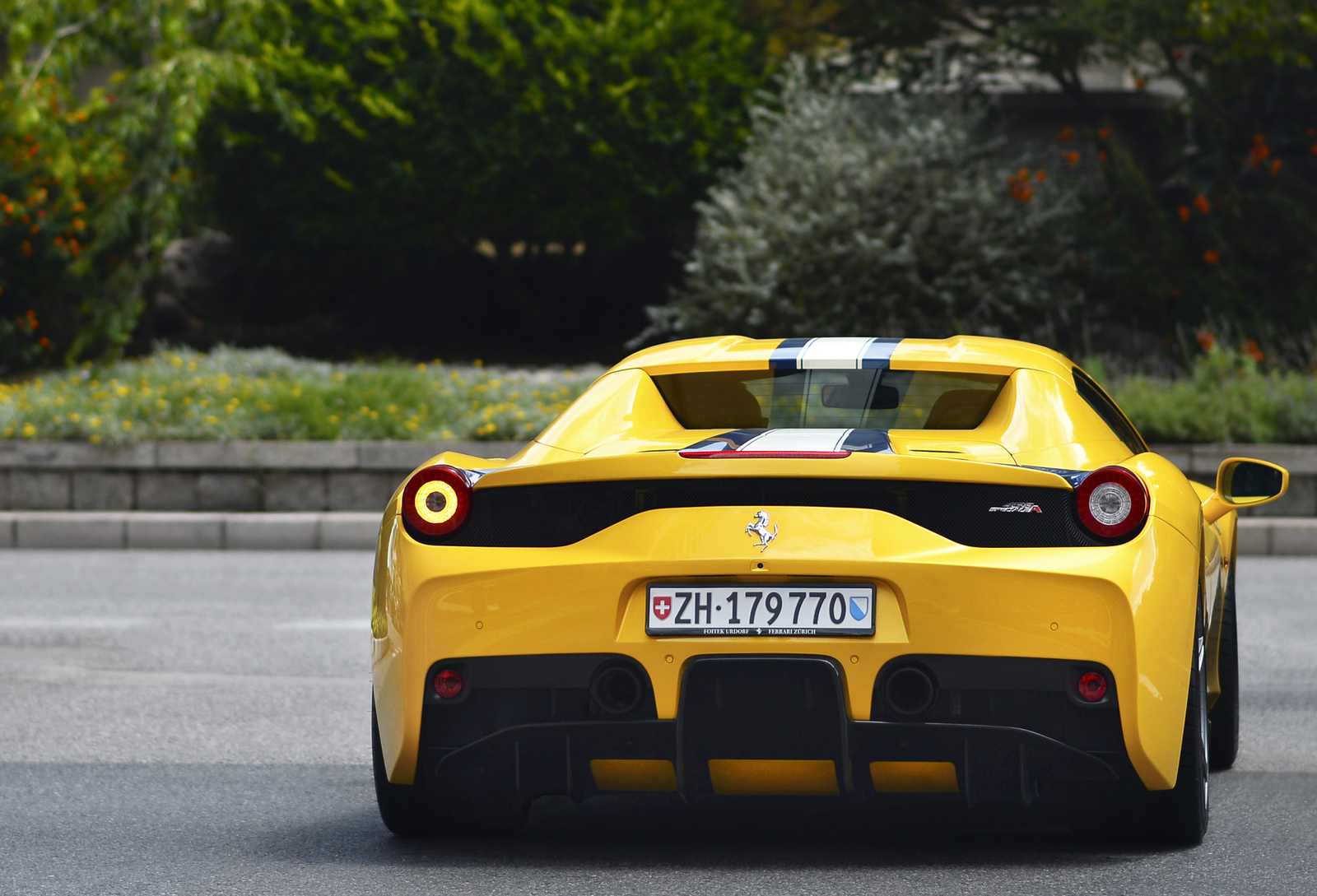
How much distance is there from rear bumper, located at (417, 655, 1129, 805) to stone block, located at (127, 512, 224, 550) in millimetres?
9661

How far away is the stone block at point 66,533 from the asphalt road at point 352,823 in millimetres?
5321

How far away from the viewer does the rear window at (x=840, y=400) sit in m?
4.89

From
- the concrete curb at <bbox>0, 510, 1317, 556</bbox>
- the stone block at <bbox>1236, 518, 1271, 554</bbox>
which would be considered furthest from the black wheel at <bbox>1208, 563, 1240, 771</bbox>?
the concrete curb at <bbox>0, 510, 1317, 556</bbox>

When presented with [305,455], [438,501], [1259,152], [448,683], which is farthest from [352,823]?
[1259,152]

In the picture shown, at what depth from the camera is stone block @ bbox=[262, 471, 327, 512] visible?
13672 mm

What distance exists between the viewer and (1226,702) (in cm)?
527

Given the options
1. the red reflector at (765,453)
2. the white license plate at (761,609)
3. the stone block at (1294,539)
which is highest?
the red reflector at (765,453)

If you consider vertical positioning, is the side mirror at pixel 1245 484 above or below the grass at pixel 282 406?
above

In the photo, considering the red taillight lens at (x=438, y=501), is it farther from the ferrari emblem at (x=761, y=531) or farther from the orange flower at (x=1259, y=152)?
the orange flower at (x=1259, y=152)

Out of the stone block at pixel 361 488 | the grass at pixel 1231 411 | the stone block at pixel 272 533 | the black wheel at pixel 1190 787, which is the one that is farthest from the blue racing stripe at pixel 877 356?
the grass at pixel 1231 411

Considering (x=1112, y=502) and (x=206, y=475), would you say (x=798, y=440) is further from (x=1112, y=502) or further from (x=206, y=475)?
(x=206, y=475)

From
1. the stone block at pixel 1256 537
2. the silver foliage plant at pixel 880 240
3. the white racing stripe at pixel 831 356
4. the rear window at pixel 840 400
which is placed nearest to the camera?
the white racing stripe at pixel 831 356

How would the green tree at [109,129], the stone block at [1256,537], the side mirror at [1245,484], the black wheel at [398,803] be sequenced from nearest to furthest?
1. the black wheel at [398,803]
2. the side mirror at [1245,484]
3. the stone block at [1256,537]
4. the green tree at [109,129]

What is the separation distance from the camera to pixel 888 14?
76.6 ft
